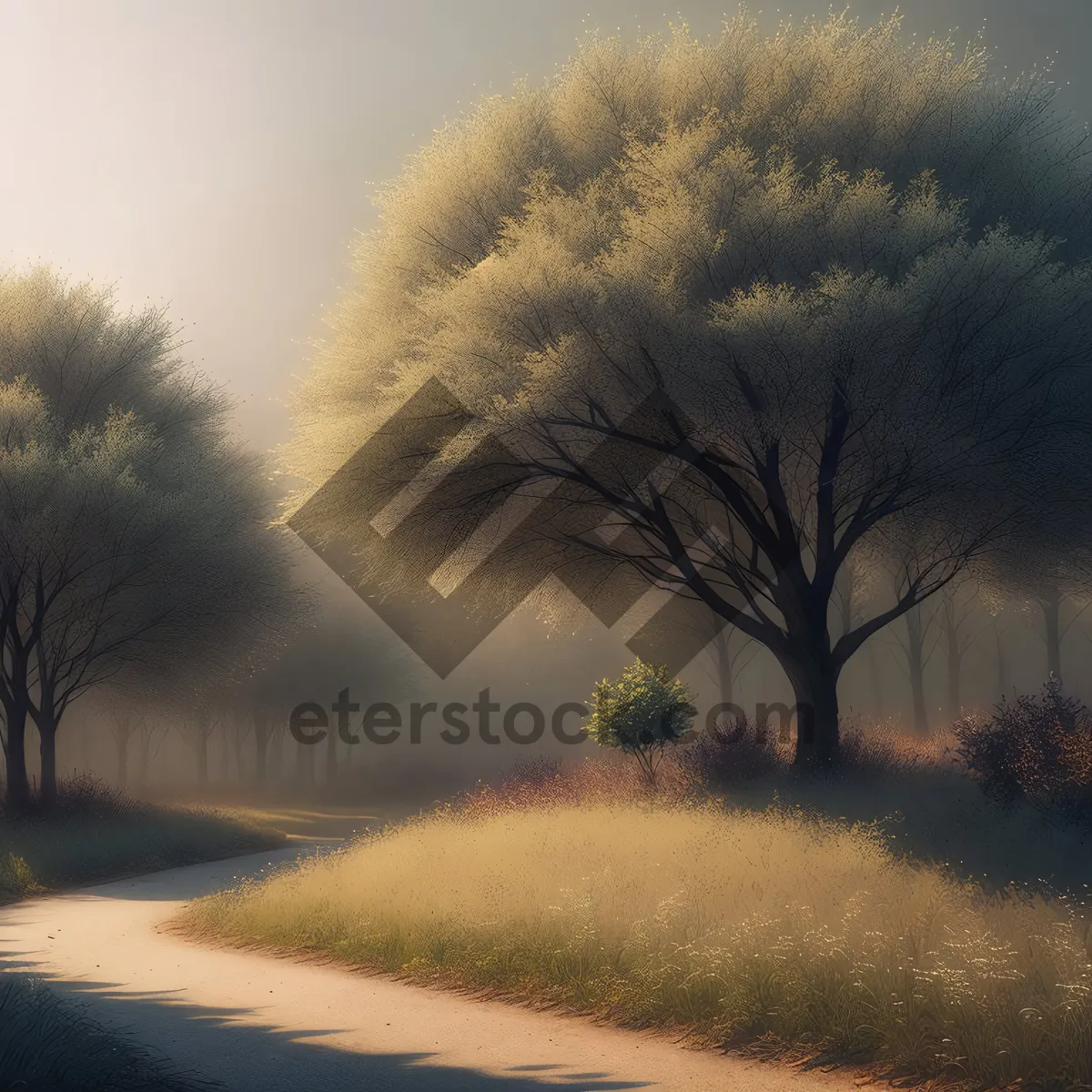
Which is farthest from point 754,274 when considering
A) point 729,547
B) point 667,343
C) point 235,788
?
point 235,788

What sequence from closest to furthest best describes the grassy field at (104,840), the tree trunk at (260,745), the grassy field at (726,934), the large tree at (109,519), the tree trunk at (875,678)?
the grassy field at (726,934)
the grassy field at (104,840)
the large tree at (109,519)
the tree trunk at (875,678)
the tree trunk at (260,745)

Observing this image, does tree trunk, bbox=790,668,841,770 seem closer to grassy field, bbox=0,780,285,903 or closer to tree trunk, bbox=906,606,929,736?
grassy field, bbox=0,780,285,903

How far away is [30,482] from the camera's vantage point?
2370cm

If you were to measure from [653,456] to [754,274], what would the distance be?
368 cm

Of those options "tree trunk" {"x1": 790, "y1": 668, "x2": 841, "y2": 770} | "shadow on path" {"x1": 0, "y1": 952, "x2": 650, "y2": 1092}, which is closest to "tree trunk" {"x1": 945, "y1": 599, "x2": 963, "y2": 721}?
"tree trunk" {"x1": 790, "y1": 668, "x2": 841, "y2": 770}

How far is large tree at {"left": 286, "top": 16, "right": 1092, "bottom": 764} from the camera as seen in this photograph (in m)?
16.9

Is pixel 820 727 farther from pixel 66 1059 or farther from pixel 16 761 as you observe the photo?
pixel 16 761

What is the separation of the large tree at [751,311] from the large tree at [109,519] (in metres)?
5.34

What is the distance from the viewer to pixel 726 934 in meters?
9.95

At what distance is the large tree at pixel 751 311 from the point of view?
16891 mm

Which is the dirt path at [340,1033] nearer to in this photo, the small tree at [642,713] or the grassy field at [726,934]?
the grassy field at [726,934]

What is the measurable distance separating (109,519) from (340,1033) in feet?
58.4

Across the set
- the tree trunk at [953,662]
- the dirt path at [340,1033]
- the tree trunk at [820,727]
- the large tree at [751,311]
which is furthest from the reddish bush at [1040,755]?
the tree trunk at [953,662]

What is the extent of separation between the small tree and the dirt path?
10.3 metres
